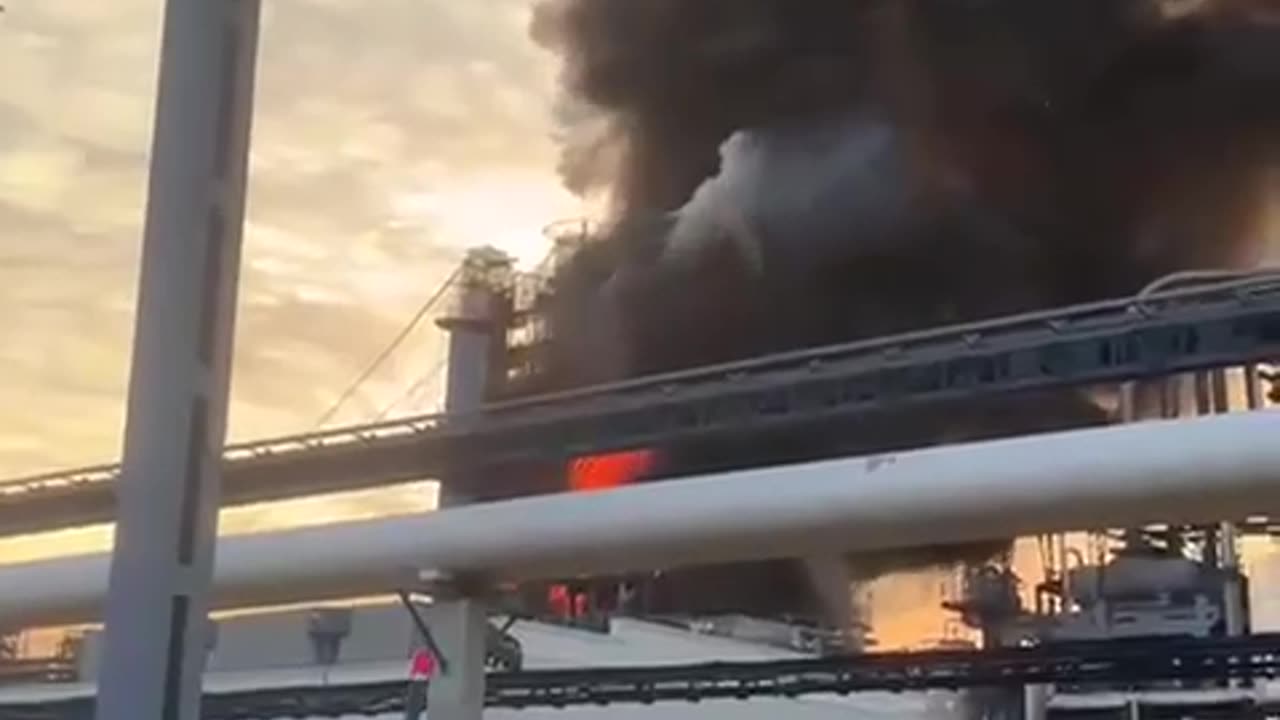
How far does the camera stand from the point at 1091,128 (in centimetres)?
1719

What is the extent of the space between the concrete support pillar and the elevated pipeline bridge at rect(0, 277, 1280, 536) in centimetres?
138

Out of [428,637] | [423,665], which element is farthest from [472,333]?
[428,637]

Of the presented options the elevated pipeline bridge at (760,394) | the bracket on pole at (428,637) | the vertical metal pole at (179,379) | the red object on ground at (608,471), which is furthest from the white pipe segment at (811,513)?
the red object on ground at (608,471)

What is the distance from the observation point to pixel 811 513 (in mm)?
6883

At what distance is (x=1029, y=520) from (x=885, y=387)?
12.1 ft

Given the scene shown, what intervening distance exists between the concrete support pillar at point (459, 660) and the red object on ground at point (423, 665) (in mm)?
118

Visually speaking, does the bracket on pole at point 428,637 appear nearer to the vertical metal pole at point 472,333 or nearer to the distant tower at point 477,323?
the vertical metal pole at point 472,333

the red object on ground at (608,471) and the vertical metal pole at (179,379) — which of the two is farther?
the red object on ground at (608,471)

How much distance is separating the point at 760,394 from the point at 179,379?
26.5 feet

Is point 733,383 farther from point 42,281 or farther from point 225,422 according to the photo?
point 225,422

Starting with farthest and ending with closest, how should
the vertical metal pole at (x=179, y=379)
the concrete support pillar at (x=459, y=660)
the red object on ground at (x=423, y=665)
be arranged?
1. the red object on ground at (x=423, y=665)
2. the concrete support pillar at (x=459, y=660)
3. the vertical metal pole at (x=179, y=379)

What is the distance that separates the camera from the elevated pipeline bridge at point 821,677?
31.1 feet

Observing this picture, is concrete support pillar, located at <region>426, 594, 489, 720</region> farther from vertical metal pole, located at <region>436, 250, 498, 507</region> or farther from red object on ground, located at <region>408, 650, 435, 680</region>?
vertical metal pole, located at <region>436, 250, 498, 507</region>

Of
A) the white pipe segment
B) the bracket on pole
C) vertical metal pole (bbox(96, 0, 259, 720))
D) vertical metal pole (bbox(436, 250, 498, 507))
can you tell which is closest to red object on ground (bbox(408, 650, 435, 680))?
the bracket on pole
